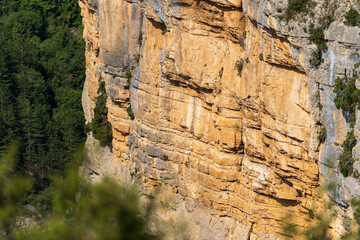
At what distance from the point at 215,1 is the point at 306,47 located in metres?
5.37

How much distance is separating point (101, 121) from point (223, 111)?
11855 millimetres

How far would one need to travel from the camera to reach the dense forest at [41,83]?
46.2m

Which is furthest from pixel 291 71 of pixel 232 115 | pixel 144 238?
pixel 144 238

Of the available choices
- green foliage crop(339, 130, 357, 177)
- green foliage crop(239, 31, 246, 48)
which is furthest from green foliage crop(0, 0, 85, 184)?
green foliage crop(339, 130, 357, 177)

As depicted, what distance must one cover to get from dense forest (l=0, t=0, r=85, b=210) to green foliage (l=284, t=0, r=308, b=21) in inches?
813

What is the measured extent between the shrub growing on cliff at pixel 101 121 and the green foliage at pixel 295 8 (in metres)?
16.9

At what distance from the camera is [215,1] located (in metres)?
27.4

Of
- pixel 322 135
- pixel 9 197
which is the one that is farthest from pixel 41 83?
pixel 9 197

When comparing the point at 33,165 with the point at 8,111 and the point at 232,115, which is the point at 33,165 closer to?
the point at 8,111

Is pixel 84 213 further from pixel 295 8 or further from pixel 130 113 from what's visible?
pixel 130 113

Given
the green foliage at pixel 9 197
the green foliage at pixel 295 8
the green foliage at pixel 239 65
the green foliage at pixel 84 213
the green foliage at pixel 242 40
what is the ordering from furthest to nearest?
the green foliage at pixel 239 65, the green foliage at pixel 242 40, the green foliage at pixel 295 8, the green foliage at pixel 9 197, the green foliage at pixel 84 213

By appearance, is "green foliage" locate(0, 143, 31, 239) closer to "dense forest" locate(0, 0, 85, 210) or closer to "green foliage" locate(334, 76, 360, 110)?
"green foliage" locate(334, 76, 360, 110)

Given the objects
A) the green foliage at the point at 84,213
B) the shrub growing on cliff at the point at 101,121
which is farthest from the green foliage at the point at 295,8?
the shrub growing on cliff at the point at 101,121

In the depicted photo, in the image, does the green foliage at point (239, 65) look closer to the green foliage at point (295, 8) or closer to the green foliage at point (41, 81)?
the green foliage at point (295, 8)
